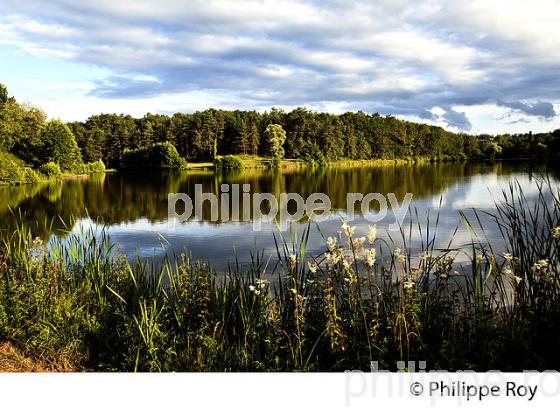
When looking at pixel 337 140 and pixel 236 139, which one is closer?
pixel 236 139

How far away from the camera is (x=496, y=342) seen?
3.62 metres

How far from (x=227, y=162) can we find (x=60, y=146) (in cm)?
1490

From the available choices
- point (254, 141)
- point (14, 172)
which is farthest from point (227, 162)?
point (14, 172)

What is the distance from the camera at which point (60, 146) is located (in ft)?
121

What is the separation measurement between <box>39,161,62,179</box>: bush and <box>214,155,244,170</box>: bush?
14050mm

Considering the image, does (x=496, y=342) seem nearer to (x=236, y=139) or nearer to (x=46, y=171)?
(x=46, y=171)

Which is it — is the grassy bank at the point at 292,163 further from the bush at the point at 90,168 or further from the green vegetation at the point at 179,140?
the bush at the point at 90,168

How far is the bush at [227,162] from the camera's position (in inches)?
1802

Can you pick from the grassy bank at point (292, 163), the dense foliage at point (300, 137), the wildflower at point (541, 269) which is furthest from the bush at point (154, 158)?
the wildflower at point (541, 269)
